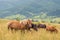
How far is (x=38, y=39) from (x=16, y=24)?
3478 mm

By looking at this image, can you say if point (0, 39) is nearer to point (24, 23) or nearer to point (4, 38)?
point (4, 38)

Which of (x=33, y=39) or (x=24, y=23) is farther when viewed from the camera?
(x=24, y=23)

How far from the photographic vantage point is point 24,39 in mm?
6328

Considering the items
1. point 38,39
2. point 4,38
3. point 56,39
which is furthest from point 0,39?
point 56,39

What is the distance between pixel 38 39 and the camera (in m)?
6.66

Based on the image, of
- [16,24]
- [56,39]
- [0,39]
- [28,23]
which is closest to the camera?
[0,39]

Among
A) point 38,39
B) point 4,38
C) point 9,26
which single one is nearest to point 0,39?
point 4,38

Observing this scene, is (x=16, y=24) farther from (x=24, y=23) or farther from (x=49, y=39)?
(x=49, y=39)

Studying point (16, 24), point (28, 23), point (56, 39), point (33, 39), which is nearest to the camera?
point (33, 39)

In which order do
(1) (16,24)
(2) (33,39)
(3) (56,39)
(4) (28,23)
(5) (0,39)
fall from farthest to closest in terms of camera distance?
(1) (16,24) < (4) (28,23) < (3) (56,39) < (2) (33,39) < (5) (0,39)

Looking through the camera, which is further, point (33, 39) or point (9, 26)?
point (9, 26)

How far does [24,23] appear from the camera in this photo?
9383 millimetres

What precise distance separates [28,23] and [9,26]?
1.63 m

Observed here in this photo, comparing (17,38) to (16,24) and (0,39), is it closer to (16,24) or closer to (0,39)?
(0,39)
